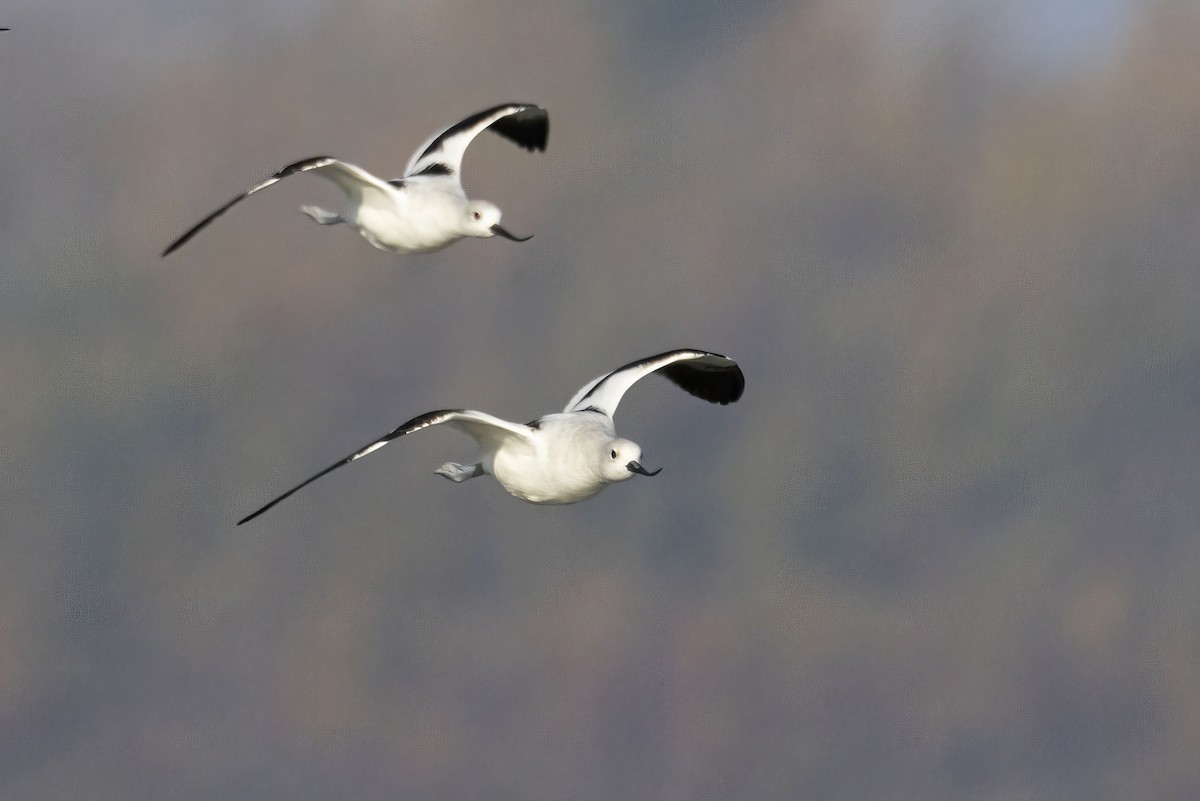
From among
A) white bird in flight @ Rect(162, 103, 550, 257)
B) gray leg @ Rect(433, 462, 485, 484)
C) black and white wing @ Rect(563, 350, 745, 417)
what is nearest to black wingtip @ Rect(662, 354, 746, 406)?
black and white wing @ Rect(563, 350, 745, 417)

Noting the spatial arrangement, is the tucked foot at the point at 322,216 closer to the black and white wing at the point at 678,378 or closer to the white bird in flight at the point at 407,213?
the white bird in flight at the point at 407,213

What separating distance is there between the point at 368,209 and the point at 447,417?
506cm

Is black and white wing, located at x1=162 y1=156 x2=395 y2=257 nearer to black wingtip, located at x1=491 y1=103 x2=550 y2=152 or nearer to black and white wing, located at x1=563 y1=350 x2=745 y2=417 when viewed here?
black and white wing, located at x1=563 y1=350 x2=745 y2=417

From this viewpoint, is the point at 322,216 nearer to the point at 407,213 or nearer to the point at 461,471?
the point at 407,213

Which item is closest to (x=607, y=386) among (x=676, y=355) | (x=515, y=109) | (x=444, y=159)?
(x=676, y=355)

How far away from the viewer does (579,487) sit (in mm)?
21250

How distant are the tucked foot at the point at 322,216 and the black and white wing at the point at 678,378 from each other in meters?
4.41

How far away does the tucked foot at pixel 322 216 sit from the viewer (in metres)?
25.0

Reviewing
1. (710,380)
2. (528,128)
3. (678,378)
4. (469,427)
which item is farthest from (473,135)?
(469,427)

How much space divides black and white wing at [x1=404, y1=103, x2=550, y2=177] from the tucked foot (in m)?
1.70

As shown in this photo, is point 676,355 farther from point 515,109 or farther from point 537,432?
point 515,109

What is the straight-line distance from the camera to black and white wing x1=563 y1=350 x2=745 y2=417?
24062 mm

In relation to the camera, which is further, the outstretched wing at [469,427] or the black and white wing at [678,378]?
the black and white wing at [678,378]

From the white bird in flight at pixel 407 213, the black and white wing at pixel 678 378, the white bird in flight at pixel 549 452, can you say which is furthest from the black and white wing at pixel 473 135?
the white bird in flight at pixel 549 452
